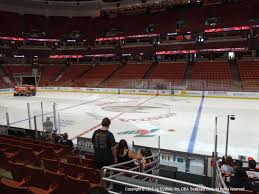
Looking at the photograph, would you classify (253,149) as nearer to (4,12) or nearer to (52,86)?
(52,86)

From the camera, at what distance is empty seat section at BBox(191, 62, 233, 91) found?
2031 cm

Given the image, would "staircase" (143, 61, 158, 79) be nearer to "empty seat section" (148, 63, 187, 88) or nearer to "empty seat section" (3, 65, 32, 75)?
"empty seat section" (148, 63, 187, 88)

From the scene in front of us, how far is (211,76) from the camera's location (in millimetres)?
24406

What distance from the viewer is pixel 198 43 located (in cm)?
3034

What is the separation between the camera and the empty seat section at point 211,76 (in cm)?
2031

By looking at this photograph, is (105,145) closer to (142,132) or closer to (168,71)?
(142,132)

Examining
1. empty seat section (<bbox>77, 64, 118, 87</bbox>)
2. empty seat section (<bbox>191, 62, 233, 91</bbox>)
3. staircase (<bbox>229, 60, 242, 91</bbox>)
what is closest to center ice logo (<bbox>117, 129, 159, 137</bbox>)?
empty seat section (<bbox>191, 62, 233, 91</bbox>)

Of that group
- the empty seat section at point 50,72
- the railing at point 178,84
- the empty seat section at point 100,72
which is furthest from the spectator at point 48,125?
the empty seat section at point 50,72

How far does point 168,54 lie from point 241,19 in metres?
10.1

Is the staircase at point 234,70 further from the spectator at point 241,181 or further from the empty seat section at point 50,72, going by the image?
the empty seat section at point 50,72

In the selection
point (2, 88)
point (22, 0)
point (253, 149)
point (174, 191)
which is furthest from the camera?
point (22, 0)

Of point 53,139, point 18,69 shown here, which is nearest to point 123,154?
point 53,139

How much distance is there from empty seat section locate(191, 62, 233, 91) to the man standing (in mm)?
18582

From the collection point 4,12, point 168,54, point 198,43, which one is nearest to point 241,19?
point 198,43
